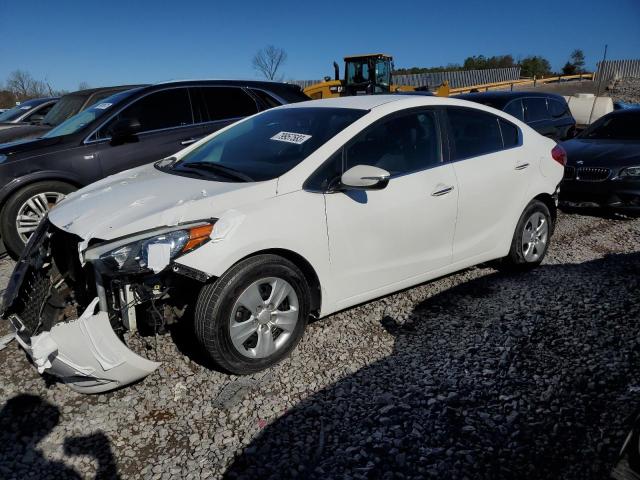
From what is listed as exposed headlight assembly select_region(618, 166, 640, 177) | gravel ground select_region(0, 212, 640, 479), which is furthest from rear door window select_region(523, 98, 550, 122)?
gravel ground select_region(0, 212, 640, 479)

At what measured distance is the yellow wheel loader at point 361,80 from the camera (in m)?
17.0

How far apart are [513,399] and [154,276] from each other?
2.06 metres

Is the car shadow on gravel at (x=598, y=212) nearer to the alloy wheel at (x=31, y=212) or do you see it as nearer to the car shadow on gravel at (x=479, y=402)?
the car shadow on gravel at (x=479, y=402)

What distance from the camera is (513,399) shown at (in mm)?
2574

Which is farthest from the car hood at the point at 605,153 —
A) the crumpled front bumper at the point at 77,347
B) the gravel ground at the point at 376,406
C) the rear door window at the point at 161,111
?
the crumpled front bumper at the point at 77,347

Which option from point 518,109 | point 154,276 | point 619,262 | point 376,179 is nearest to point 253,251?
point 154,276

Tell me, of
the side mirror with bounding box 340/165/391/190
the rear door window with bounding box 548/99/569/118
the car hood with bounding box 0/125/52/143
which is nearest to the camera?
the side mirror with bounding box 340/165/391/190

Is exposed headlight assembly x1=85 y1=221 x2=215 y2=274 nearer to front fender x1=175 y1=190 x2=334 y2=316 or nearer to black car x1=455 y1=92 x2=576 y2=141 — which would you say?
front fender x1=175 y1=190 x2=334 y2=316

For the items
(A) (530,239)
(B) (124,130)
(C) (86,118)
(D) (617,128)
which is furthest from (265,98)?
(D) (617,128)

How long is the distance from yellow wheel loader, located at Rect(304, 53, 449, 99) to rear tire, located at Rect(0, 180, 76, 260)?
42.8 ft

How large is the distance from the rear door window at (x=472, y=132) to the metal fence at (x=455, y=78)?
34.1 meters

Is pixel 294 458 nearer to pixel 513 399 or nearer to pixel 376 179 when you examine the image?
pixel 513 399

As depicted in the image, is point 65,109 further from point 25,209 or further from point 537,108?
point 537,108

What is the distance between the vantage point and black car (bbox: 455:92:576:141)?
8.02 m
